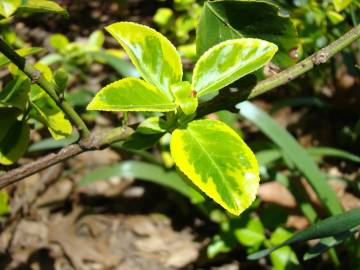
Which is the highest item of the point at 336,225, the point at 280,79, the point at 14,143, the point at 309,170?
the point at 280,79

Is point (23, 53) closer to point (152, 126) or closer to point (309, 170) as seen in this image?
point (152, 126)

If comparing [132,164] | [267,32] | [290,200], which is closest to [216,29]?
[267,32]

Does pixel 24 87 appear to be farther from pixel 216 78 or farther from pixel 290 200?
pixel 290 200

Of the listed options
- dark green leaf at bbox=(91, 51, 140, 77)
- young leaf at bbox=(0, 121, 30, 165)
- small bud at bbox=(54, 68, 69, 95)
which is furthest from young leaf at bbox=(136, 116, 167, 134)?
dark green leaf at bbox=(91, 51, 140, 77)

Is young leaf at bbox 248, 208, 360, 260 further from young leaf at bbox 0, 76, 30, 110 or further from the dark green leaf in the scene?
the dark green leaf

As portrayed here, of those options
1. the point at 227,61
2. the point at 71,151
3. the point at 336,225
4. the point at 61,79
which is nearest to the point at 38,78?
the point at 61,79

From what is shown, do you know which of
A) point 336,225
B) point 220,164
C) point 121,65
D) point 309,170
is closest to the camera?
point 220,164

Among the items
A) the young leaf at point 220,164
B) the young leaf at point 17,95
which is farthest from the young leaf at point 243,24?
the young leaf at point 17,95
